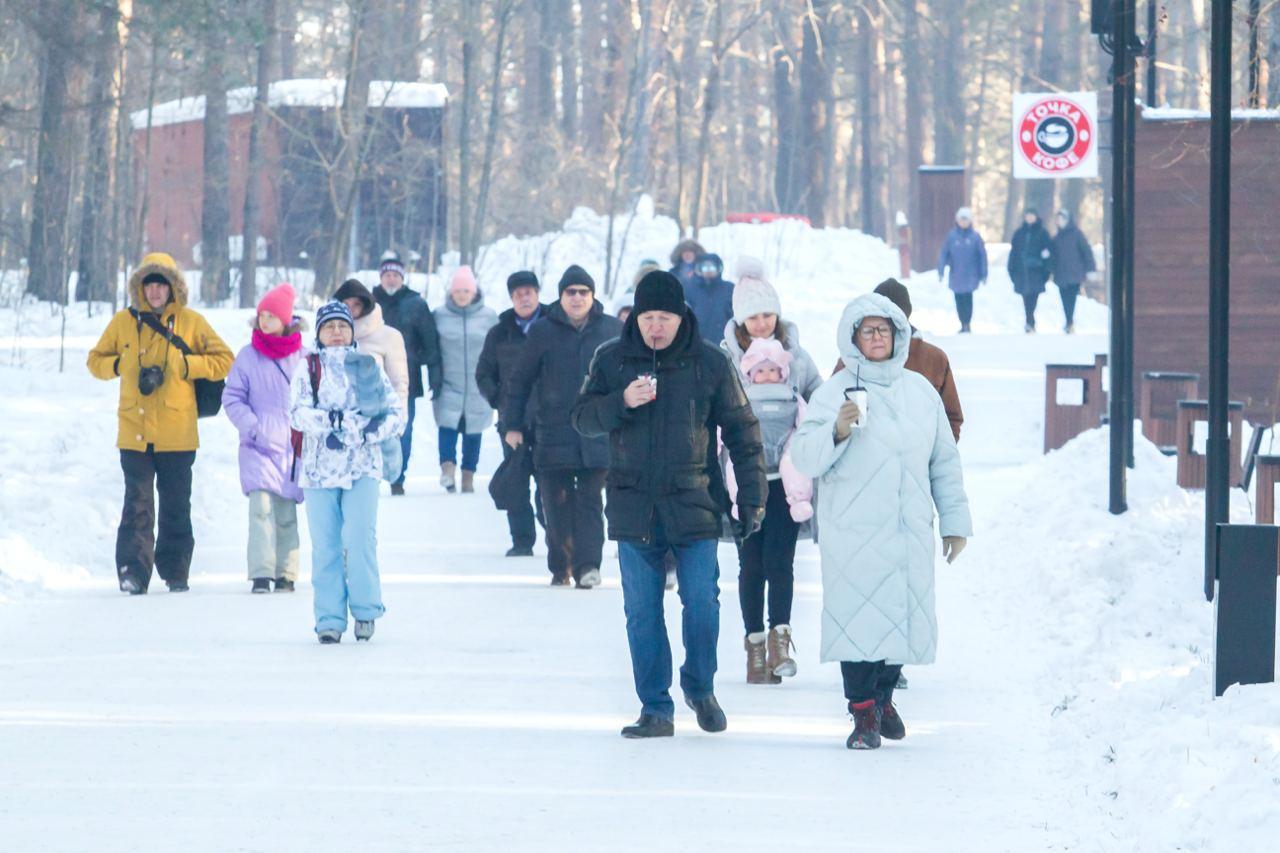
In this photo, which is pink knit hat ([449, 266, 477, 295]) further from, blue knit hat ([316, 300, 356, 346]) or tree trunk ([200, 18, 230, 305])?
tree trunk ([200, 18, 230, 305])

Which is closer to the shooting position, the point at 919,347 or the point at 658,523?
the point at 658,523

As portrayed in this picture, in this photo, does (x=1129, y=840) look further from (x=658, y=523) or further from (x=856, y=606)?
(x=658, y=523)

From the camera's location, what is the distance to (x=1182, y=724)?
7.29 meters

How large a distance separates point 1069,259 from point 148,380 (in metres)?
20.0

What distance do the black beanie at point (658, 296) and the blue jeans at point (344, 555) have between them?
2.74 m

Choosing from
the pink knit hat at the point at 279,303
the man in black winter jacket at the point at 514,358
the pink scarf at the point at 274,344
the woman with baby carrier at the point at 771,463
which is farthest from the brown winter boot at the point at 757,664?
the man in black winter jacket at the point at 514,358

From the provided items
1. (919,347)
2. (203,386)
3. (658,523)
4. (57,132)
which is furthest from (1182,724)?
(57,132)

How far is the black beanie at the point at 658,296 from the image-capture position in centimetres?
795

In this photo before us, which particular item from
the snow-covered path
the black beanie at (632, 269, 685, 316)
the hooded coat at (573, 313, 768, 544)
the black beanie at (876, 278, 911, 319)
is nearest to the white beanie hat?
the black beanie at (876, 278, 911, 319)

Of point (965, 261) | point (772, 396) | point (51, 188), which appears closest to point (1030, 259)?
point (965, 261)

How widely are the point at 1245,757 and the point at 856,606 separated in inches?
63.8

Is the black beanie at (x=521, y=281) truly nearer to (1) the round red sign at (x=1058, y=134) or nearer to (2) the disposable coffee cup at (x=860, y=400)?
(2) the disposable coffee cup at (x=860, y=400)

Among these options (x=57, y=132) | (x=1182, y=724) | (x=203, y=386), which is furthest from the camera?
(x=57, y=132)

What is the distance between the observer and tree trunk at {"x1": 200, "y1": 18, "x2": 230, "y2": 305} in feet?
110
